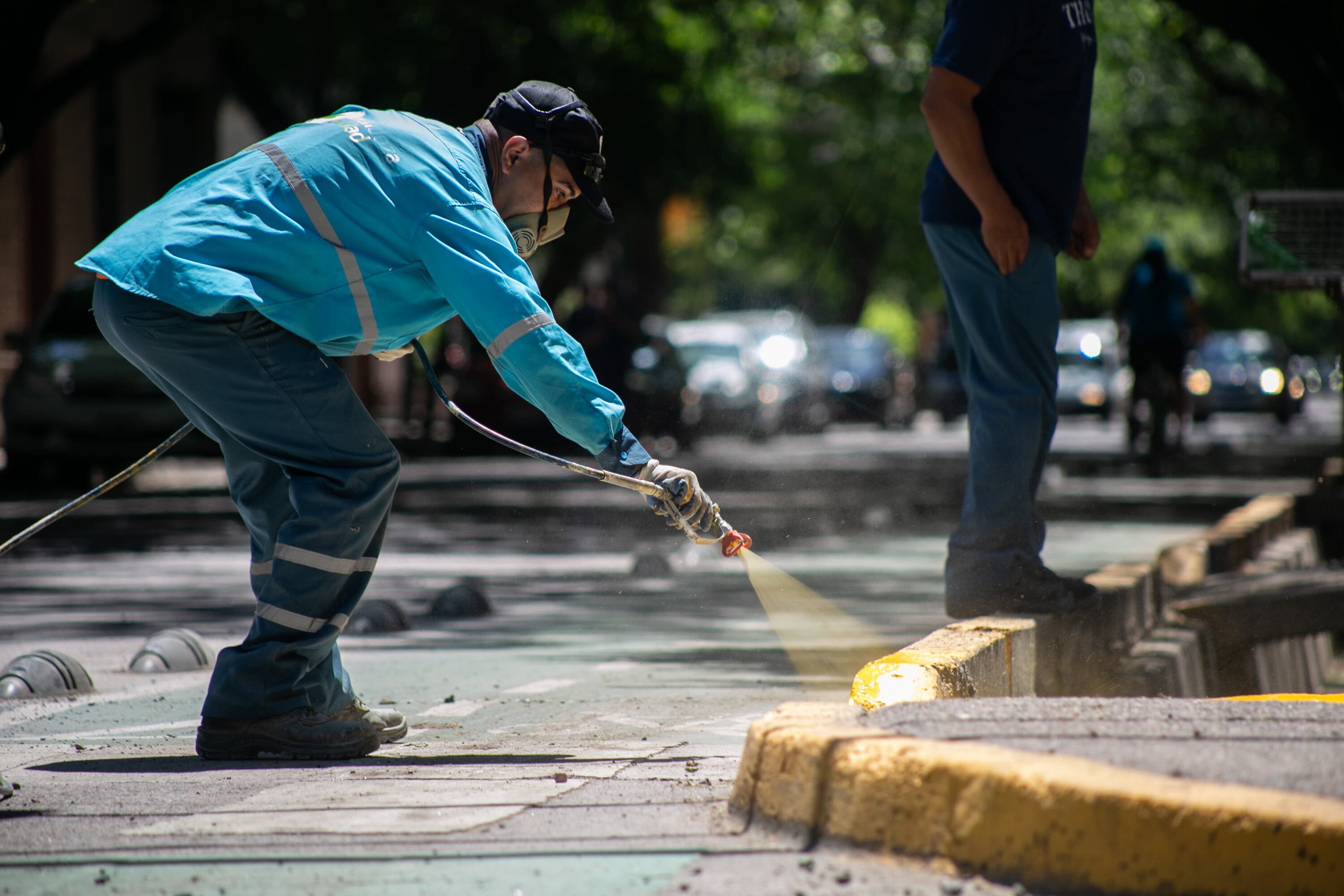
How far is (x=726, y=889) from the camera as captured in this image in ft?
9.59

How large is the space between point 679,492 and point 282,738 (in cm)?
109

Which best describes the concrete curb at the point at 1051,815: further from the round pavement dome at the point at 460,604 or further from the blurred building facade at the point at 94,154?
the blurred building facade at the point at 94,154

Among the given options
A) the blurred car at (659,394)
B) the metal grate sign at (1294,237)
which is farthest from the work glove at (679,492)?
the blurred car at (659,394)

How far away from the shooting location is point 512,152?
14.3 ft

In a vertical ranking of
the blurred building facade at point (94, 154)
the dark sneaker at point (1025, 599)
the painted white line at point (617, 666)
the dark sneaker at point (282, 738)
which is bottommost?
the painted white line at point (617, 666)

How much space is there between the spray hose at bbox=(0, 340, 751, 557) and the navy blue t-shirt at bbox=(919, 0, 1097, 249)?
63.2 inches

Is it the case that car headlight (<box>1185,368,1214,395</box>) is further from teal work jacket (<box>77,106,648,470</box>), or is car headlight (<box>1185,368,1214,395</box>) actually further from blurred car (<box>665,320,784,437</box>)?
teal work jacket (<box>77,106,648,470</box>)

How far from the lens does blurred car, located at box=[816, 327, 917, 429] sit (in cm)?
3269

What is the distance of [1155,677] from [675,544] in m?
4.88

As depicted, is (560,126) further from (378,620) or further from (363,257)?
(378,620)

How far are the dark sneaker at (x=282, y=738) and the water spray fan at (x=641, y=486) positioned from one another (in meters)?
0.78

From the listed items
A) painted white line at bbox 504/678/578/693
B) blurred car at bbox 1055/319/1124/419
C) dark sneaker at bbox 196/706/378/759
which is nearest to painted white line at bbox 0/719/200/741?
dark sneaker at bbox 196/706/378/759

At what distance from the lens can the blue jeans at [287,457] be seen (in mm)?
4105

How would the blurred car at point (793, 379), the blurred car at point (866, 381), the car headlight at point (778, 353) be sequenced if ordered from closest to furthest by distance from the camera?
1. the blurred car at point (793, 379)
2. the car headlight at point (778, 353)
3. the blurred car at point (866, 381)
